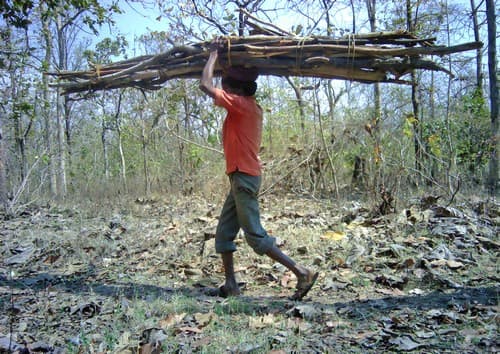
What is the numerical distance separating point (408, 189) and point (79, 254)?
4786 millimetres

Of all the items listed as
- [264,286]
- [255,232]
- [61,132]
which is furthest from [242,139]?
[61,132]

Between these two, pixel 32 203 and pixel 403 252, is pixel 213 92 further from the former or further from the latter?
pixel 32 203

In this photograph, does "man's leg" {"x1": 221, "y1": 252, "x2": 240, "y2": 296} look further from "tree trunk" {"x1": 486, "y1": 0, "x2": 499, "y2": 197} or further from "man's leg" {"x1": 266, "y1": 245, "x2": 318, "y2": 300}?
"tree trunk" {"x1": 486, "y1": 0, "x2": 499, "y2": 197}

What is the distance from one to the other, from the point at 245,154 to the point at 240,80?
63cm

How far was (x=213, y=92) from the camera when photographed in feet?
10.1

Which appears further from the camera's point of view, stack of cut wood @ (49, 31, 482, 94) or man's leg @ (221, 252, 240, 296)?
man's leg @ (221, 252, 240, 296)

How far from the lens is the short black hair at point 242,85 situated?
3416mm

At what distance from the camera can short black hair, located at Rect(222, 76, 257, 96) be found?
342 cm

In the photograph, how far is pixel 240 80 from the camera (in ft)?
11.2

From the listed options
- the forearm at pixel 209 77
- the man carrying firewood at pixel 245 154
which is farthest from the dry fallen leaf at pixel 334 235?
the forearm at pixel 209 77

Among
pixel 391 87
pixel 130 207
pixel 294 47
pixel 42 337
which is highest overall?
pixel 391 87

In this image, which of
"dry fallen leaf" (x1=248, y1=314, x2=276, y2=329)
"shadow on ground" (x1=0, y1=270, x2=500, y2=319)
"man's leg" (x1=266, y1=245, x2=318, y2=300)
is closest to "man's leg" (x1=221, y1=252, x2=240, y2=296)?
"shadow on ground" (x1=0, y1=270, x2=500, y2=319)

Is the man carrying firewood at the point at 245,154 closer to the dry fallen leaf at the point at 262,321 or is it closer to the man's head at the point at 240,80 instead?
the man's head at the point at 240,80

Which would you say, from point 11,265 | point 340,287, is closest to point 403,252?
point 340,287
